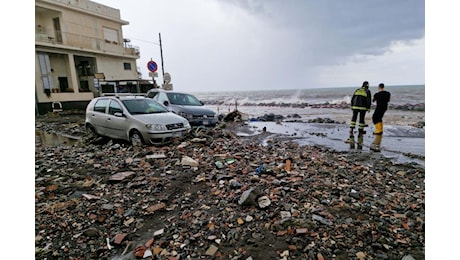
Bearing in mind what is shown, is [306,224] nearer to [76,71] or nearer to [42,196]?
[42,196]

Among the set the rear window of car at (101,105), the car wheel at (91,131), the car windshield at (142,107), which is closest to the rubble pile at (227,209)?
the car windshield at (142,107)

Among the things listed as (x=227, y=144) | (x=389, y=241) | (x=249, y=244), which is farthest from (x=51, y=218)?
(x=227, y=144)

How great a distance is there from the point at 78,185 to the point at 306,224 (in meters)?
3.96

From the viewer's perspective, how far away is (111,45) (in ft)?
81.3

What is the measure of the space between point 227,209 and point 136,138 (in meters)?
4.68

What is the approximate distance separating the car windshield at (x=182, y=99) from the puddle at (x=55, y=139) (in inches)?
157

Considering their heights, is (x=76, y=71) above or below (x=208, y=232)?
above

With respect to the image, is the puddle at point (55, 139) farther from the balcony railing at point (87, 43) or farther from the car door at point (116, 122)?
the balcony railing at point (87, 43)

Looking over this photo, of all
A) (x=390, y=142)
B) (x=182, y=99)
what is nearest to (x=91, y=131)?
(x=182, y=99)

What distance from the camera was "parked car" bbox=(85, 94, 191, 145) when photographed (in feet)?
22.3

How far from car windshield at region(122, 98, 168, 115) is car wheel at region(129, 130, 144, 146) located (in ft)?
2.13

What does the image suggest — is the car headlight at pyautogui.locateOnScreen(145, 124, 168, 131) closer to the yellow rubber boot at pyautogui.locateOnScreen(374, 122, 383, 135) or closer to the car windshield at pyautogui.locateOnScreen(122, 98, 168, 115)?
the car windshield at pyautogui.locateOnScreen(122, 98, 168, 115)

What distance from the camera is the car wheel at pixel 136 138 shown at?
6898mm

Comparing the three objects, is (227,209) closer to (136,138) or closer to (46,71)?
(136,138)
